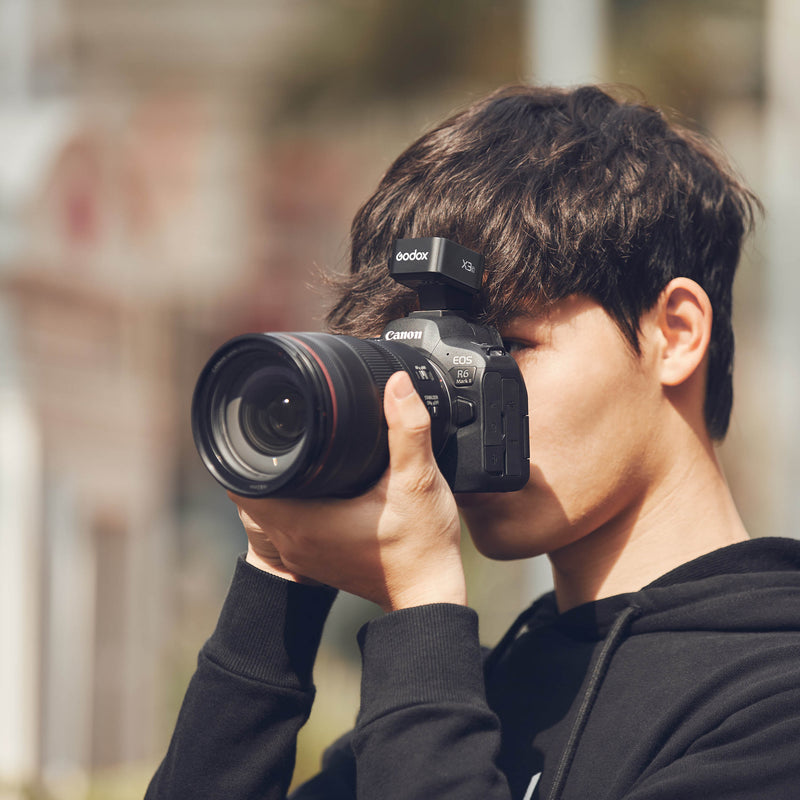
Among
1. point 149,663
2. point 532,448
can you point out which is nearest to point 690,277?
point 532,448

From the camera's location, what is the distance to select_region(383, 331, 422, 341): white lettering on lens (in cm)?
164

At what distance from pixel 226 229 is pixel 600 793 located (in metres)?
7.91

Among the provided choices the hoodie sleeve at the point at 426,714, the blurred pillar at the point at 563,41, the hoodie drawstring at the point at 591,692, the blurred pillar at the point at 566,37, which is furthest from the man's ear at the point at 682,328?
the blurred pillar at the point at 566,37

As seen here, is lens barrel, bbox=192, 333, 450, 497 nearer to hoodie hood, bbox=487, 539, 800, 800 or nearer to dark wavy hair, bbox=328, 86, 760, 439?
dark wavy hair, bbox=328, 86, 760, 439

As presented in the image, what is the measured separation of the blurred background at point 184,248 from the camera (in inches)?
241

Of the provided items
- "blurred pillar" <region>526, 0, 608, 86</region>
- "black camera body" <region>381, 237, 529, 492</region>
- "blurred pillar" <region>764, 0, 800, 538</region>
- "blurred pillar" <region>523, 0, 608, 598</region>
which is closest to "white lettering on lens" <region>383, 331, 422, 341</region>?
"black camera body" <region>381, 237, 529, 492</region>

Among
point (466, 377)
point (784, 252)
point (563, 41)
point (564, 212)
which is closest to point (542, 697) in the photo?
point (466, 377)

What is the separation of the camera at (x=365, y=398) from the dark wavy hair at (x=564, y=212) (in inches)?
3.4

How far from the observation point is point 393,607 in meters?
1.46

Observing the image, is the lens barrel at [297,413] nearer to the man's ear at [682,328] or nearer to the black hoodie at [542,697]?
the black hoodie at [542,697]

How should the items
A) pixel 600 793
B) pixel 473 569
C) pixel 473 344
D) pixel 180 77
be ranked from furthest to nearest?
1. pixel 180 77
2. pixel 473 569
3. pixel 473 344
4. pixel 600 793

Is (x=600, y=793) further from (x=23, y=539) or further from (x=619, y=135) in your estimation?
(x=23, y=539)

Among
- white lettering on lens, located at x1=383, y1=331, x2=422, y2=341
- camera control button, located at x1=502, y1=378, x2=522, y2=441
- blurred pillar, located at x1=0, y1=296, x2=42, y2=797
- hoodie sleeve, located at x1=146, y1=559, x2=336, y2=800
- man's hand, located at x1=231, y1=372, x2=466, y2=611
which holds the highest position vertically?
white lettering on lens, located at x1=383, y1=331, x2=422, y2=341

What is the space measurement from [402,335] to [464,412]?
153 millimetres
